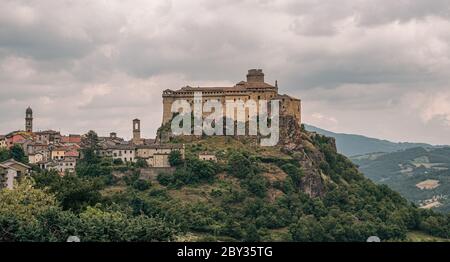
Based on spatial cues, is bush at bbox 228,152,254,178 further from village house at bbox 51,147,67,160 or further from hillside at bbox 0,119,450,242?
village house at bbox 51,147,67,160

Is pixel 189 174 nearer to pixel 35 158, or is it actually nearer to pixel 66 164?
pixel 66 164

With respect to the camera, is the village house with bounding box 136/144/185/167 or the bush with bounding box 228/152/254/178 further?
the bush with bounding box 228/152/254/178

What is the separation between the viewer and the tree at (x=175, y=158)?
83.6 meters

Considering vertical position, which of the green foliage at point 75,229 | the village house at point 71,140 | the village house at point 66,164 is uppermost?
the village house at point 71,140

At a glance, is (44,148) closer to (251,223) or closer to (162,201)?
(162,201)

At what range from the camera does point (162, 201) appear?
258ft

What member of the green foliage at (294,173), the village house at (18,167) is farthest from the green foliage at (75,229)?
the green foliage at (294,173)

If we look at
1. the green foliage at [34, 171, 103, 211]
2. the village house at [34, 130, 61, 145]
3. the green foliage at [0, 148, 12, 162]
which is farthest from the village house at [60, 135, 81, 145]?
the green foliage at [34, 171, 103, 211]

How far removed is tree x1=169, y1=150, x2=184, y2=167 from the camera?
83625 millimetres

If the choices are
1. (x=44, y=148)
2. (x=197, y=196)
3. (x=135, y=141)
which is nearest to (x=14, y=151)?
(x=44, y=148)

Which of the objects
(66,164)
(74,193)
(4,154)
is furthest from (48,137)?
(74,193)

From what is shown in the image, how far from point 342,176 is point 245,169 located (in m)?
16.7

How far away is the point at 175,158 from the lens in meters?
83.6

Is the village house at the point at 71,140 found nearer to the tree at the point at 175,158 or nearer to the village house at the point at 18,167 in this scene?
the tree at the point at 175,158
